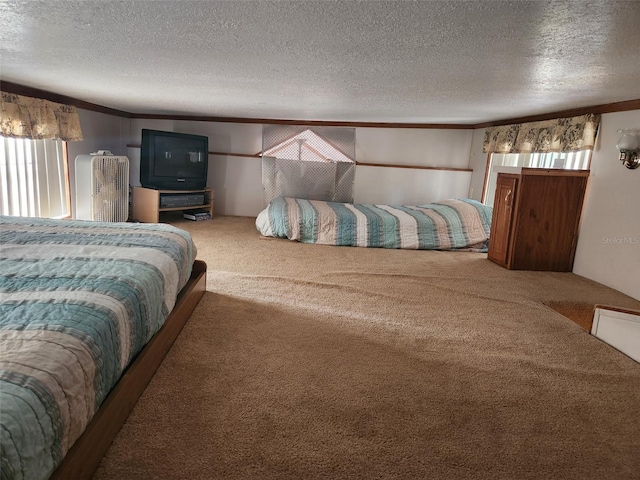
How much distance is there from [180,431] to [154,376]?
403 mm

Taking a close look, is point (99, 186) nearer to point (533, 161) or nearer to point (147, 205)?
point (147, 205)

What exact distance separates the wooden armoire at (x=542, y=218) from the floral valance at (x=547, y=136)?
0.29 metres

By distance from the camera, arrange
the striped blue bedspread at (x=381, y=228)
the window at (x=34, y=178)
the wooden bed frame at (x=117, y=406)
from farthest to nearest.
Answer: the striped blue bedspread at (x=381, y=228)
the window at (x=34, y=178)
the wooden bed frame at (x=117, y=406)

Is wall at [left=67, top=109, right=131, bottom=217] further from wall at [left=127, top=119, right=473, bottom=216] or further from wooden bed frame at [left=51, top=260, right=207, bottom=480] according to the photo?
wooden bed frame at [left=51, top=260, right=207, bottom=480]

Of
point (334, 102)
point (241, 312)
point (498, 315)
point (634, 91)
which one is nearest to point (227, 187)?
point (334, 102)

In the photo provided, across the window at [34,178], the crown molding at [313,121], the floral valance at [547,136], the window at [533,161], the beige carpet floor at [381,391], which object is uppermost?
the crown molding at [313,121]

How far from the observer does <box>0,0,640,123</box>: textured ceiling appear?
54.7 inches

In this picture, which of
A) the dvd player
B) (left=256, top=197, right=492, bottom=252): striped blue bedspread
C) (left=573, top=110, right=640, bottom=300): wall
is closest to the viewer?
(left=573, top=110, right=640, bottom=300): wall

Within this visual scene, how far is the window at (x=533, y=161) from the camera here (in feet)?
12.7

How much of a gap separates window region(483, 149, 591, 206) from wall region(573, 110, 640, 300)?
226mm

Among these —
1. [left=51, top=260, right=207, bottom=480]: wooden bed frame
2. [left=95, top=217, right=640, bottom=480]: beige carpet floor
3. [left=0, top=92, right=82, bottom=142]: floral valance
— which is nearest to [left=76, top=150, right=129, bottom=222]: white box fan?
[left=0, top=92, right=82, bottom=142]: floral valance

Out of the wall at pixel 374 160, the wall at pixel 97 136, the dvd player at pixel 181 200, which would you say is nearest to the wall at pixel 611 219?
the wall at pixel 374 160

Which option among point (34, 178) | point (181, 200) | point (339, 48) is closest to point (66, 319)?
point (339, 48)

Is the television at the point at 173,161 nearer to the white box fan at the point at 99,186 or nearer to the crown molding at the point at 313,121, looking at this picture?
the white box fan at the point at 99,186
